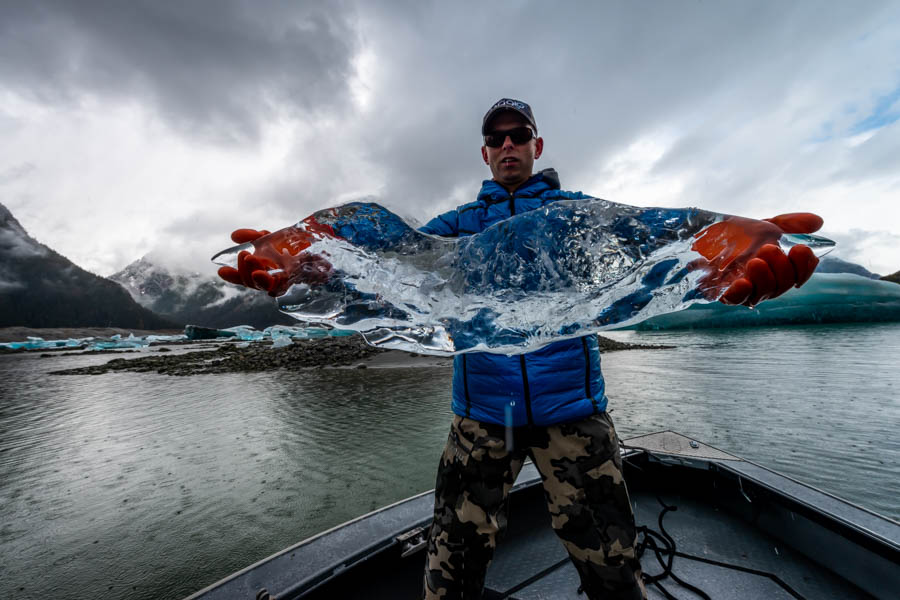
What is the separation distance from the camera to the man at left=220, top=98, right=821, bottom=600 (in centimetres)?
128

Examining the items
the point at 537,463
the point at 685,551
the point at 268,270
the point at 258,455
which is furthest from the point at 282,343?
the point at 537,463

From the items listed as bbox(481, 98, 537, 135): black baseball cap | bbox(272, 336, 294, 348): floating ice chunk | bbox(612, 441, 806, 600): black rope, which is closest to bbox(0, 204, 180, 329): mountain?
bbox(272, 336, 294, 348): floating ice chunk

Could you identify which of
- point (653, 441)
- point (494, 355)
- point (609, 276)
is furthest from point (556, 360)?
point (653, 441)

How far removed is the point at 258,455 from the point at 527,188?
23.2 ft

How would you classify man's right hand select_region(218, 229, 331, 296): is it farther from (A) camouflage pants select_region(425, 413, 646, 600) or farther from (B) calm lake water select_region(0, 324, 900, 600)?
(B) calm lake water select_region(0, 324, 900, 600)

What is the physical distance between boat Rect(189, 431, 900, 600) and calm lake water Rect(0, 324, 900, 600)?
2707mm

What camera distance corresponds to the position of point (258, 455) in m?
6.64

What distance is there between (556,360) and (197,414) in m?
11.2

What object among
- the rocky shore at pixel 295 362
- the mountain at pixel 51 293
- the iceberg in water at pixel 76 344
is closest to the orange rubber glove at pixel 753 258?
the rocky shore at pixel 295 362

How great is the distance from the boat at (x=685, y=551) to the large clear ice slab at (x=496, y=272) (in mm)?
936

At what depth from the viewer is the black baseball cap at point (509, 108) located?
5.86 ft

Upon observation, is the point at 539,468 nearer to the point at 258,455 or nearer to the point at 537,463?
the point at 537,463

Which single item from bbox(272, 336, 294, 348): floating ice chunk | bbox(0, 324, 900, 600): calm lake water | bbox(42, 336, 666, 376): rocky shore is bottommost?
bbox(0, 324, 900, 600): calm lake water

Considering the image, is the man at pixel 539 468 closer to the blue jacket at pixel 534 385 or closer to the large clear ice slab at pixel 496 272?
the blue jacket at pixel 534 385
